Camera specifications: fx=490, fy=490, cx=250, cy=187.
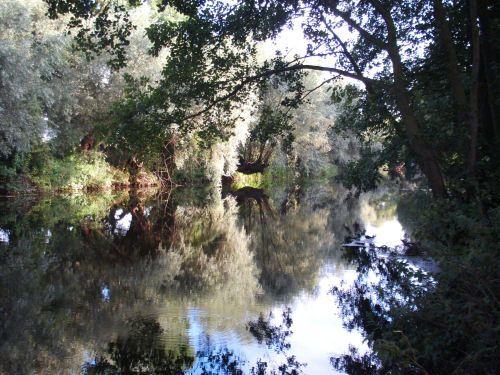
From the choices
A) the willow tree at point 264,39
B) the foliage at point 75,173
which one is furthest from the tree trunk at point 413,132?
the foliage at point 75,173

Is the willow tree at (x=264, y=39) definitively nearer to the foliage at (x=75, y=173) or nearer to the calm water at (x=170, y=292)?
the calm water at (x=170, y=292)

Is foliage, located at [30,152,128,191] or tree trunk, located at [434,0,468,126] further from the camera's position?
foliage, located at [30,152,128,191]

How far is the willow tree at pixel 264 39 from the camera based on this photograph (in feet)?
21.5

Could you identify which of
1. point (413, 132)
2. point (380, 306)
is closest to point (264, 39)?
point (413, 132)

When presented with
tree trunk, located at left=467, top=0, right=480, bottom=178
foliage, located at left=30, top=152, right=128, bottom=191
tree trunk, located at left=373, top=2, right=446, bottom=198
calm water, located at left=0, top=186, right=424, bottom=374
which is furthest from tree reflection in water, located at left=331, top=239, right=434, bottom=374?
foliage, located at left=30, top=152, right=128, bottom=191

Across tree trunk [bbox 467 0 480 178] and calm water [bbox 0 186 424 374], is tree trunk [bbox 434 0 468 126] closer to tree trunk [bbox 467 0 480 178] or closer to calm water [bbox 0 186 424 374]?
tree trunk [bbox 467 0 480 178]

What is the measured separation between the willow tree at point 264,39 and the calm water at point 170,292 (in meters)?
3.16

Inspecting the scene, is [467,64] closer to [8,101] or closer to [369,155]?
[369,155]

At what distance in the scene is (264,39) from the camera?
8.66 metres

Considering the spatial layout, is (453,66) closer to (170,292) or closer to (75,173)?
(170,292)

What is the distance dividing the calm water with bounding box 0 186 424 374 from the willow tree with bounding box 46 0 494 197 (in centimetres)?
316

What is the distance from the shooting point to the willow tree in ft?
21.5

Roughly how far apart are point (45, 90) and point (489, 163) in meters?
21.1

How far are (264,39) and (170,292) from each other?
532 centimetres
